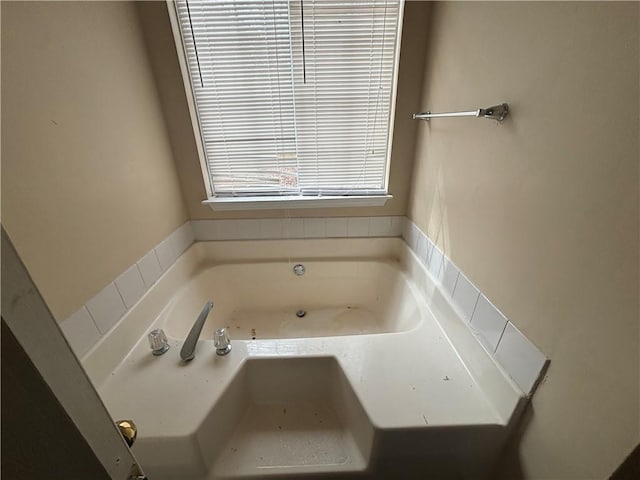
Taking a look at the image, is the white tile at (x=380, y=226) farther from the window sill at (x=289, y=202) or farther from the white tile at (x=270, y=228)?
the white tile at (x=270, y=228)

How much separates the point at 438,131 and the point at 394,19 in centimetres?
55

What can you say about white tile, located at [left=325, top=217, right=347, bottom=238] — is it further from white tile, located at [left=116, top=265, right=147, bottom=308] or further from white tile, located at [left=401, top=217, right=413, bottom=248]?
white tile, located at [left=116, top=265, right=147, bottom=308]

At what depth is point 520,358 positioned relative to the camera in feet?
2.15

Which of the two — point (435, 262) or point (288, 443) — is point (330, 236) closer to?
point (435, 262)

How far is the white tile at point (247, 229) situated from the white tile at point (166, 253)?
1.16ft

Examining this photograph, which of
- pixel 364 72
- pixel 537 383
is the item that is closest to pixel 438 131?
pixel 364 72

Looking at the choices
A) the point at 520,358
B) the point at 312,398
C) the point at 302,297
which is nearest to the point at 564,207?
the point at 520,358

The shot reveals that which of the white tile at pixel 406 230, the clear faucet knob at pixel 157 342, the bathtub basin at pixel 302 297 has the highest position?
the white tile at pixel 406 230

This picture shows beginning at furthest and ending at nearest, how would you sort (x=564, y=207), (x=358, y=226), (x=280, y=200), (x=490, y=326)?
1. (x=358, y=226)
2. (x=280, y=200)
3. (x=490, y=326)
4. (x=564, y=207)

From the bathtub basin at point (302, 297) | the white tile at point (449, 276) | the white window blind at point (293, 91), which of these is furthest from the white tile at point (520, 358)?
the white window blind at point (293, 91)

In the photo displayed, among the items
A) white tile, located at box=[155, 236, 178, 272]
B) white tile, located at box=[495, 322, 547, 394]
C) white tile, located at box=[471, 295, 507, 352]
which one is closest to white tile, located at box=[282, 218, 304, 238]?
white tile, located at box=[155, 236, 178, 272]

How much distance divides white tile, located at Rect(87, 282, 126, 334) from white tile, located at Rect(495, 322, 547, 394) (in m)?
1.21

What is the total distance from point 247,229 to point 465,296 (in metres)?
1.16

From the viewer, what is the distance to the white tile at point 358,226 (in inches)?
60.0
